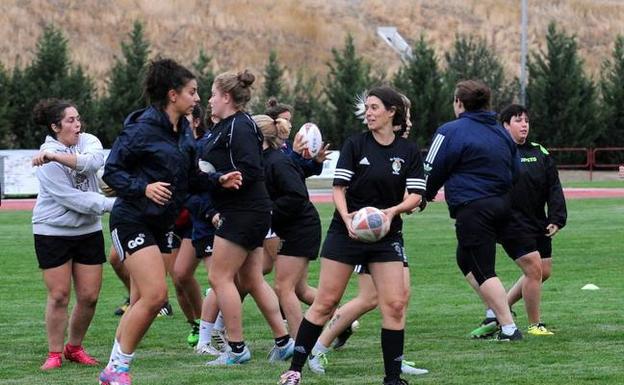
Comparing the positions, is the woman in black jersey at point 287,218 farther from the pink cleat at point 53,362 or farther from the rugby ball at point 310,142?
the pink cleat at point 53,362

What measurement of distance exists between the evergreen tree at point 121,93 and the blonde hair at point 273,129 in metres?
34.8

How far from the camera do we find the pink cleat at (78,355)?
909cm

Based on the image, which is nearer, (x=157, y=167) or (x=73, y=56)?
(x=157, y=167)

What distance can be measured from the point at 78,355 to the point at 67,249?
2.64ft

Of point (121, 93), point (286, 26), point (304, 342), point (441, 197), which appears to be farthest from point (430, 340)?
point (286, 26)

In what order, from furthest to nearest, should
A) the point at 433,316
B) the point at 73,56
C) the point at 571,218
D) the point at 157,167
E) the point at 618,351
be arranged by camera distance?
1. the point at 73,56
2. the point at 571,218
3. the point at 433,316
4. the point at 618,351
5. the point at 157,167

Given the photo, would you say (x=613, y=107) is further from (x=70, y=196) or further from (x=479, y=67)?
(x=70, y=196)

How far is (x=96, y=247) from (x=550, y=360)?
10.8 feet

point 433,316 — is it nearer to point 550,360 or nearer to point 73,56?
point 550,360

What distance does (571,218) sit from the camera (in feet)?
82.4

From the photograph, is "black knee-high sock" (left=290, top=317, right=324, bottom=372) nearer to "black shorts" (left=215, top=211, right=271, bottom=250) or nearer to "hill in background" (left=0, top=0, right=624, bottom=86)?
"black shorts" (left=215, top=211, right=271, bottom=250)

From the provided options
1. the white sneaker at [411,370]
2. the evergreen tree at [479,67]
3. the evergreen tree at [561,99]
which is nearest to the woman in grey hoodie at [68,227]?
the white sneaker at [411,370]

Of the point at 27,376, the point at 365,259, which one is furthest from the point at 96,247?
A: the point at 365,259

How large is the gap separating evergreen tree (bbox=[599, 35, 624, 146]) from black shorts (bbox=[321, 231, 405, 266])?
4189 cm
